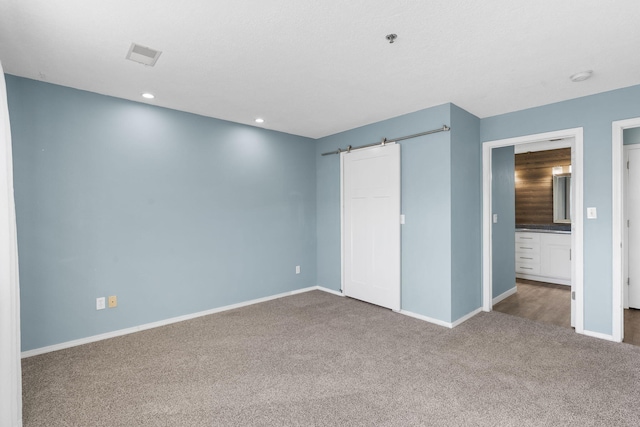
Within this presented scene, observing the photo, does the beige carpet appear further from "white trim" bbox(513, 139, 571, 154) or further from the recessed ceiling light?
"white trim" bbox(513, 139, 571, 154)

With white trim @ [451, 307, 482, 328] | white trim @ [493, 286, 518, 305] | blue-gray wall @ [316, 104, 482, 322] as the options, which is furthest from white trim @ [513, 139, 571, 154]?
white trim @ [451, 307, 482, 328]

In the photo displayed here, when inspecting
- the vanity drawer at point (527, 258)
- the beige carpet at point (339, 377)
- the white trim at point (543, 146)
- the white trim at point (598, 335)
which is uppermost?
the white trim at point (543, 146)

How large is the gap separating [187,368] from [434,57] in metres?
3.07

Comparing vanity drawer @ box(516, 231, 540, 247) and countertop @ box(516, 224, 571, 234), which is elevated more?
countertop @ box(516, 224, 571, 234)

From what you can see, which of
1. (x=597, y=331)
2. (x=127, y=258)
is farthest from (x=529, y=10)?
(x=127, y=258)

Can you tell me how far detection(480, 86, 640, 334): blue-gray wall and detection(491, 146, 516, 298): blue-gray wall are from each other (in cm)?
106

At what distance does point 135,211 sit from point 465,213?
3.59 meters

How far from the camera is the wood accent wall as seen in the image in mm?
5754

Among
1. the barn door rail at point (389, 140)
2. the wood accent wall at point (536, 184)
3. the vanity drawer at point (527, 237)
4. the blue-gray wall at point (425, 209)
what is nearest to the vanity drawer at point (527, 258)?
the vanity drawer at point (527, 237)

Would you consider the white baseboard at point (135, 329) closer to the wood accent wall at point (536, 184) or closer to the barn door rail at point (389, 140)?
the barn door rail at point (389, 140)

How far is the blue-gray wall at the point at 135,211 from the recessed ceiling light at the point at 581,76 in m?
3.29

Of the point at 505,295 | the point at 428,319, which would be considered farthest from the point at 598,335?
the point at 428,319

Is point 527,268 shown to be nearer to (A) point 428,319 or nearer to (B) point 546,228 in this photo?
(B) point 546,228

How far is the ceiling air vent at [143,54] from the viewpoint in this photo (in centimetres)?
227
